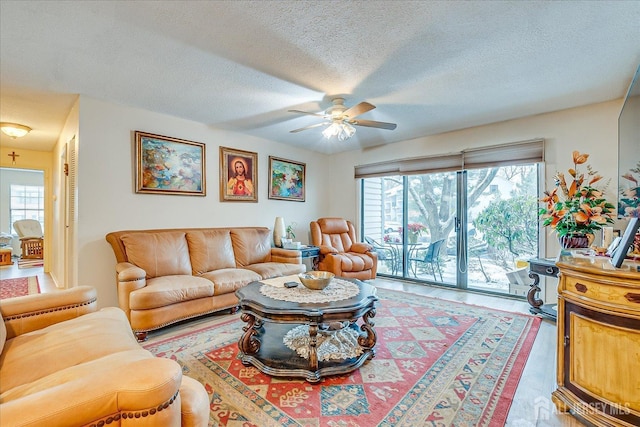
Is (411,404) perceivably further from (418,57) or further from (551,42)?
(551,42)

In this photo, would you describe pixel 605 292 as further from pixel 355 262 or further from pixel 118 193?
pixel 118 193

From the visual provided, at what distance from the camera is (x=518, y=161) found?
3.73m

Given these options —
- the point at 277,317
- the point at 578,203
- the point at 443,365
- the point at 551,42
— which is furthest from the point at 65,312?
the point at 578,203

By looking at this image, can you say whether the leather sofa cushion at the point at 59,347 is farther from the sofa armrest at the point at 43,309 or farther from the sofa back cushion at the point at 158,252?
the sofa back cushion at the point at 158,252

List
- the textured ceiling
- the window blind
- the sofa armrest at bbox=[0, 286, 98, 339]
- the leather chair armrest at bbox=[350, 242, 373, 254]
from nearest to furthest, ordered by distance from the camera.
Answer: the sofa armrest at bbox=[0, 286, 98, 339] < the textured ceiling < the window blind < the leather chair armrest at bbox=[350, 242, 373, 254]

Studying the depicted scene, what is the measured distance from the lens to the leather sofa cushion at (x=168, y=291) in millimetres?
2564

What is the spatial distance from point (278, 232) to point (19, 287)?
13.8ft

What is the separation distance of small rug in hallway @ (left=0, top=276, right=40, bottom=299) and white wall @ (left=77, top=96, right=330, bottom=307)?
2198 mm

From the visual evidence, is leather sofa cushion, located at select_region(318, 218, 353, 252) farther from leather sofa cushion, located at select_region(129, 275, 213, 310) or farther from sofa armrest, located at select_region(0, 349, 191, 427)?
sofa armrest, located at select_region(0, 349, 191, 427)

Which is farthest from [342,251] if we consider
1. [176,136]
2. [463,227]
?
[176,136]

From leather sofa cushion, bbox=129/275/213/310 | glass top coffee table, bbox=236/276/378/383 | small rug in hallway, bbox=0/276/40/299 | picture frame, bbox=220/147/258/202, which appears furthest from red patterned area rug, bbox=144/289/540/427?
small rug in hallway, bbox=0/276/40/299

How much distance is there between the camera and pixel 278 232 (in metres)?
4.69

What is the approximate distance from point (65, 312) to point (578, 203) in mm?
4284

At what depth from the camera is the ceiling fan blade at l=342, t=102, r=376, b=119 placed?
2.54 meters
